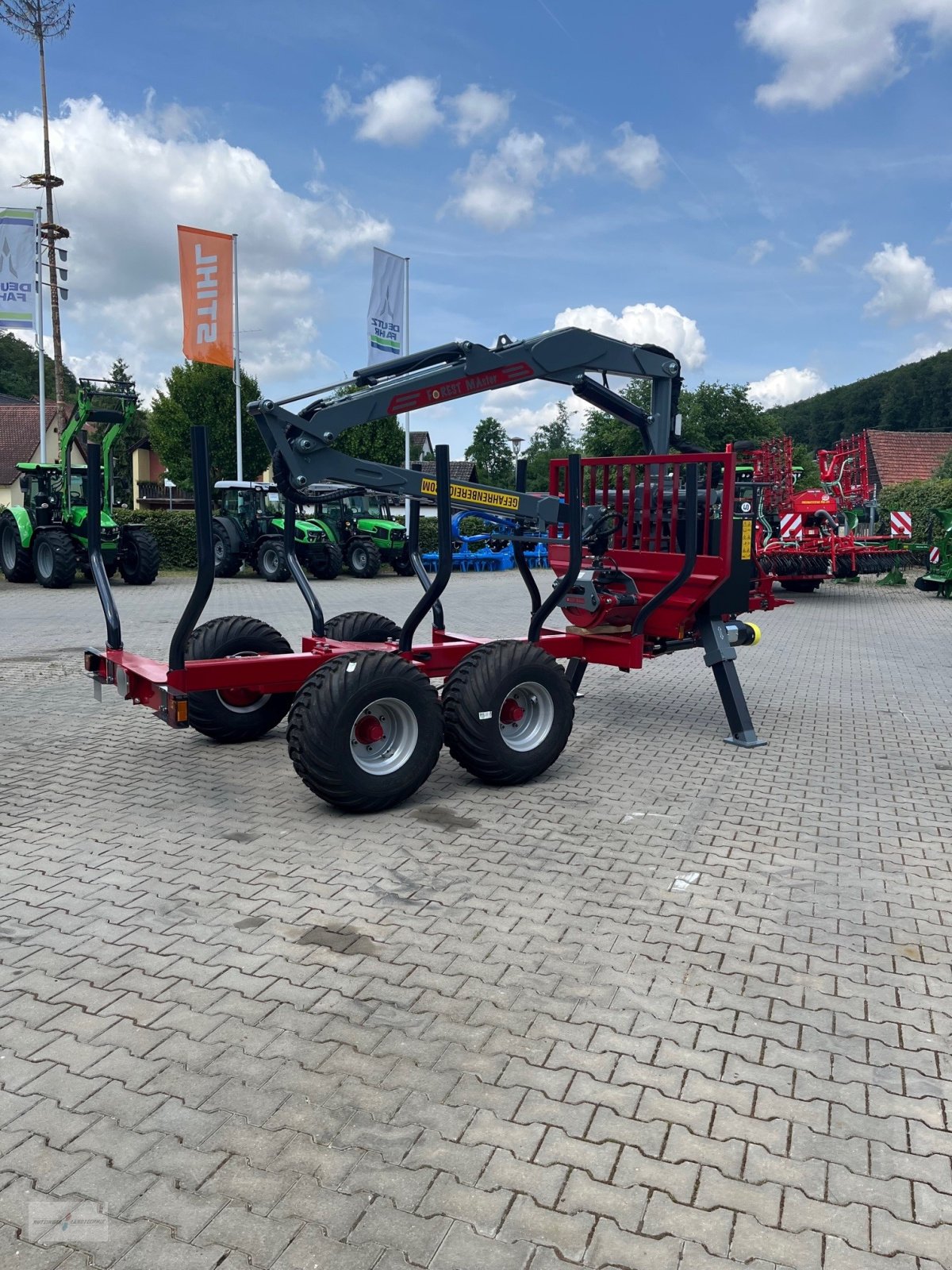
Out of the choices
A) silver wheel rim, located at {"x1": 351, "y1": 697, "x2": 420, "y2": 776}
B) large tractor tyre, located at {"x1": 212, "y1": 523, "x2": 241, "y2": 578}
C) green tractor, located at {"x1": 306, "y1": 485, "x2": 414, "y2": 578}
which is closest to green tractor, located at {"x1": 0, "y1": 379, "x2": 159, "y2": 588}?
large tractor tyre, located at {"x1": 212, "y1": 523, "x2": 241, "y2": 578}

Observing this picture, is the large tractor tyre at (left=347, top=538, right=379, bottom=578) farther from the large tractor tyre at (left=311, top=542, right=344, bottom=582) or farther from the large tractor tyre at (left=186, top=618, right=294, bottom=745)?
the large tractor tyre at (left=186, top=618, right=294, bottom=745)

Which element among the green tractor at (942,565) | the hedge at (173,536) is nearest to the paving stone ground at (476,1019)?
the green tractor at (942,565)

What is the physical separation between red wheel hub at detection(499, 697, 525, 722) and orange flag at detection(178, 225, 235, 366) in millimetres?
19730

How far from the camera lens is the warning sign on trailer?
21.5ft

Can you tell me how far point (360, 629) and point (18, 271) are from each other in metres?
19.7

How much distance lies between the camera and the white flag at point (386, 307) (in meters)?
27.3

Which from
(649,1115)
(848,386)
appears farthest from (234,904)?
(848,386)

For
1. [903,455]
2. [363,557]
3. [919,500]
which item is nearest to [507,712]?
[363,557]

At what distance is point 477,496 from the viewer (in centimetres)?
673

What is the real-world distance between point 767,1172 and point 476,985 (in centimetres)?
128

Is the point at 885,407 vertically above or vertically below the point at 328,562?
above

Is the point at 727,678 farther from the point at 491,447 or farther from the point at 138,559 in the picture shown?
the point at 491,447

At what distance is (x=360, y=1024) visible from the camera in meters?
3.43

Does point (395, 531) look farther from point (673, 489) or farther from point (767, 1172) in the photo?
point (767, 1172)
